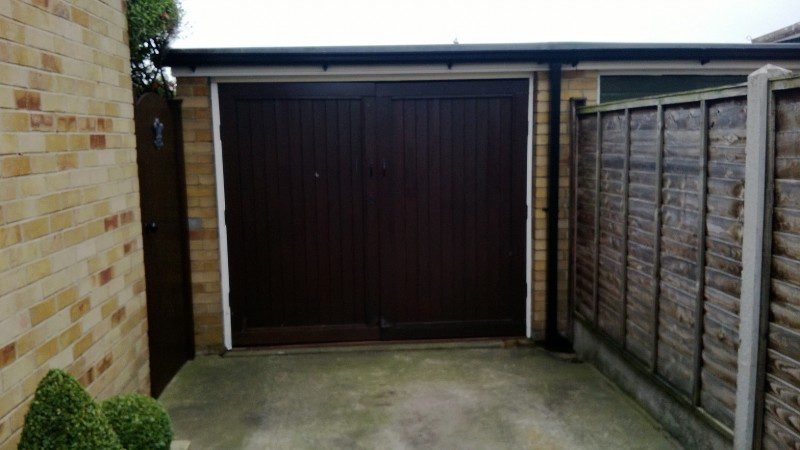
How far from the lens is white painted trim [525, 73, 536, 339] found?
5.87 metres

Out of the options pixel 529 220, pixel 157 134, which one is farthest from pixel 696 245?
pixel 157 134

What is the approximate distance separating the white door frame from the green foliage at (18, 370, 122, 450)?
11.1 ft

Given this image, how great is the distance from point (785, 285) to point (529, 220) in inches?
123

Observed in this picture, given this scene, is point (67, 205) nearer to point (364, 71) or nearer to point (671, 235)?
point (364, 71)

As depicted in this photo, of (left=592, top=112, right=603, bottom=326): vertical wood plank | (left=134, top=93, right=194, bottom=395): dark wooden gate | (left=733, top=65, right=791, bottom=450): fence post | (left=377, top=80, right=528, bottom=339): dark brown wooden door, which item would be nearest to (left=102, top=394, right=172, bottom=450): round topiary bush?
(left=134, top=93, right=194, bottom=395): dark wooden gate

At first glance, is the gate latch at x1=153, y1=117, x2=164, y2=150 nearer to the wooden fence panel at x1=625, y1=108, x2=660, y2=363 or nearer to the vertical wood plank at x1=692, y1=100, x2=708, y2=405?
the wooden fence panel at x1=625, y1=108, x2=660, y2=363

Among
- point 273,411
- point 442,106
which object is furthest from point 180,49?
point 273,411

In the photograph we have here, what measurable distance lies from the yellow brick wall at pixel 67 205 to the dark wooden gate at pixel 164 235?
342 millimetres

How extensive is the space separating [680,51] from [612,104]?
1143mm

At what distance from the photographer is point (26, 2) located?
2859 millimetres

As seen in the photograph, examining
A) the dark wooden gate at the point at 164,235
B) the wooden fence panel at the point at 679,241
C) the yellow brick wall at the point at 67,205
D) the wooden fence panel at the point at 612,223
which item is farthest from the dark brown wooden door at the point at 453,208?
the yellow brick wall at the point at 67,205

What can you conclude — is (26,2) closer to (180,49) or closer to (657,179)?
(180,49)

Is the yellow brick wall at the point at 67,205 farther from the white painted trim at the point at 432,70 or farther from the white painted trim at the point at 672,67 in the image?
the white painted trim at the point at 672,67

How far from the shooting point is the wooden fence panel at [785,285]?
2.88 m
